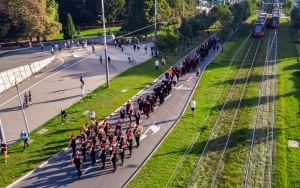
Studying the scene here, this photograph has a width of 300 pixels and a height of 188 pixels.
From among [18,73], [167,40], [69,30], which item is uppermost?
[69,30]

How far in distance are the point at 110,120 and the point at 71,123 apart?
112 inches

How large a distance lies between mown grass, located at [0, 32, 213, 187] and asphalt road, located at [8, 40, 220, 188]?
828mm

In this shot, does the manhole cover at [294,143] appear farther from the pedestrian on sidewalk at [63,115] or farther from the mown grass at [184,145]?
the pedestrian on sidewalk at [63,115]

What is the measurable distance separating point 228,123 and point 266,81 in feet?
39.1

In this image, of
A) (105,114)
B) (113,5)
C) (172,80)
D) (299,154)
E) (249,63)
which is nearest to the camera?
(299,154)

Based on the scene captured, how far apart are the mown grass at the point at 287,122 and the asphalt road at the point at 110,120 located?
23.8 feet

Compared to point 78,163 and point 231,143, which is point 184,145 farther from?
point 78,163

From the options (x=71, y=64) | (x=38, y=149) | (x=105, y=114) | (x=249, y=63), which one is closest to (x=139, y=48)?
(x=71, y=64)

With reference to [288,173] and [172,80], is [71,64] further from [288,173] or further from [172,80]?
[288,173]

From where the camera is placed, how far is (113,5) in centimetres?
6981

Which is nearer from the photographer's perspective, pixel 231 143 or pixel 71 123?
pixel 231 143

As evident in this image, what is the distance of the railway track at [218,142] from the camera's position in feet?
57.5

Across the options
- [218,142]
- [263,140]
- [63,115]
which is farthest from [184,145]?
[63,115]

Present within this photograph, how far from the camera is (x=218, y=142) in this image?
21.4 m
